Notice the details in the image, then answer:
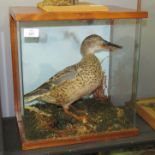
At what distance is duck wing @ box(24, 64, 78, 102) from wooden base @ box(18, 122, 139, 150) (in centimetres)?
13

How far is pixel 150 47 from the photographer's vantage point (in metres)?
1.24

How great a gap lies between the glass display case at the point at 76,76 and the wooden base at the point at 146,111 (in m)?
0.09

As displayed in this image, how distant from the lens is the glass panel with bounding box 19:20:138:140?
Answer: 101 centimetres

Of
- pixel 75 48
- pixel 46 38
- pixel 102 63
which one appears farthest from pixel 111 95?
pixel 46 38

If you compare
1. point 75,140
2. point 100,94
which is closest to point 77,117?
point 75,140

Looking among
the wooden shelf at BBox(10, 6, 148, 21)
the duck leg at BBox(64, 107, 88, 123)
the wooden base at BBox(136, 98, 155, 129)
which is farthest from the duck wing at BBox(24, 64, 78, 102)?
the wooden base at BBox(136, 98, 155, 129)

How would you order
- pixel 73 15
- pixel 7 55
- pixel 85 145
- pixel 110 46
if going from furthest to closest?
pixel 7 55, pixel 110 46, pixel 85 145, pixel 73 15

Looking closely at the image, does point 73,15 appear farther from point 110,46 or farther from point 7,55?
point 7,55

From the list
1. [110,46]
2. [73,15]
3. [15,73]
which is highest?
[73,15]

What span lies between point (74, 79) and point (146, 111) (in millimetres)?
367

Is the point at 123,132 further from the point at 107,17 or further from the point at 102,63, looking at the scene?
the point at 107,17

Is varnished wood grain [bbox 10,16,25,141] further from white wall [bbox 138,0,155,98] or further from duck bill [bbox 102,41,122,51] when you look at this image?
white wall [bbox 138,0,155,98]

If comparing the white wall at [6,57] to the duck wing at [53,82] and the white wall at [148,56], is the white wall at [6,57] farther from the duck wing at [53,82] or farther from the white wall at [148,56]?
the white wall at [148,56]

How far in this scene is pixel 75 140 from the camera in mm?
987
